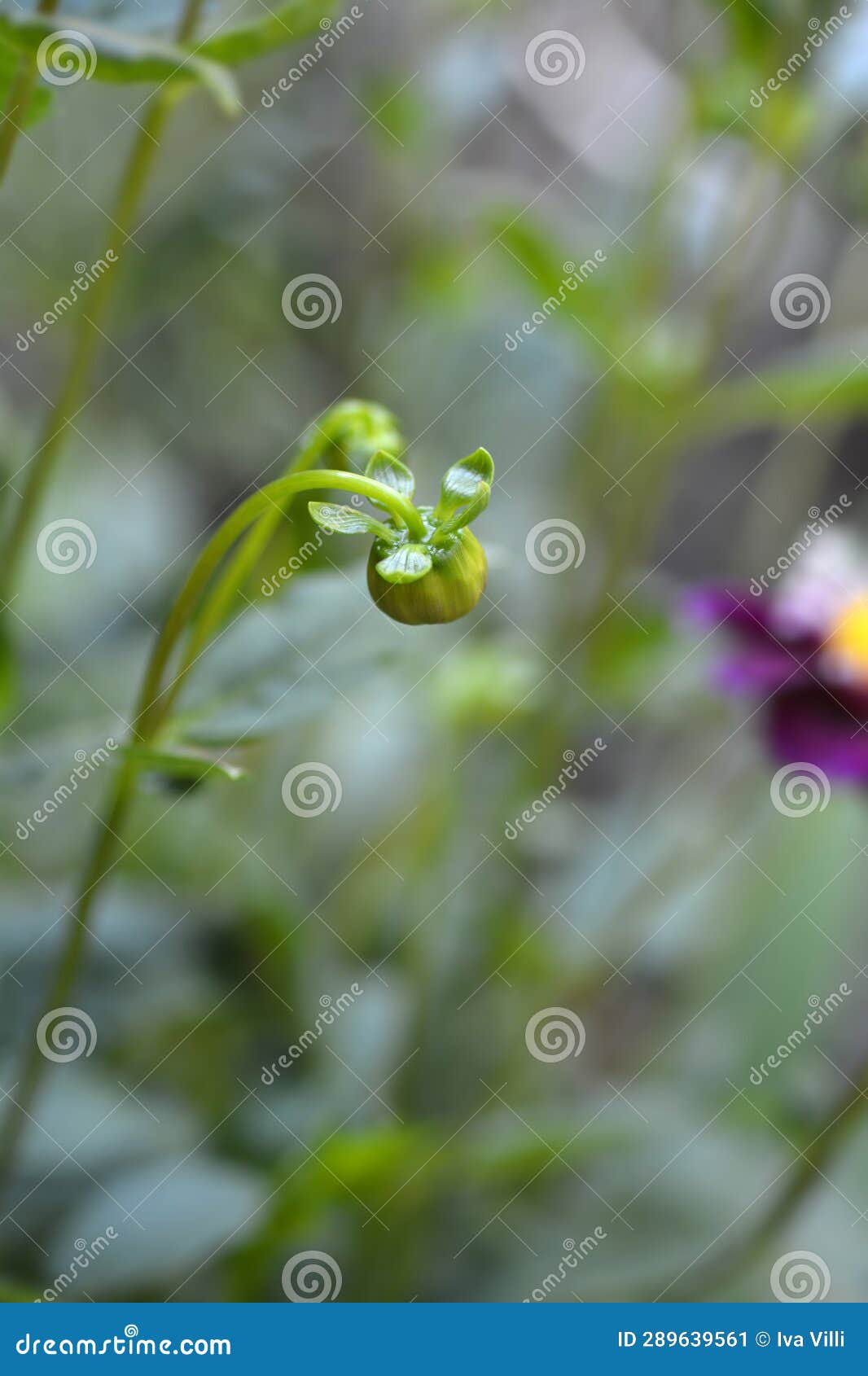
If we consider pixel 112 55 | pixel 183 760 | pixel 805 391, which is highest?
pixel 805 391

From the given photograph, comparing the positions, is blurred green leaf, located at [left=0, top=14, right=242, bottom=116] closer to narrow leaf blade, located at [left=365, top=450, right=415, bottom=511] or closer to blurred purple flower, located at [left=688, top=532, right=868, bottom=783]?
narrow leaf blade, located at [left=365, top=450, right=415, bottom=511]

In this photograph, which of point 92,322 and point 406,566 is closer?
point 406,566

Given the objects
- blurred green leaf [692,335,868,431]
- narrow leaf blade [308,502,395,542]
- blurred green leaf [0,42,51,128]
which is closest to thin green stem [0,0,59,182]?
blurred green leaf [0,42,51,128]

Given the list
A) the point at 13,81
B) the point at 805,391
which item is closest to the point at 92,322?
the point at 13,81

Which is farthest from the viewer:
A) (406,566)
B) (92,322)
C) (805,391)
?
(805,391)

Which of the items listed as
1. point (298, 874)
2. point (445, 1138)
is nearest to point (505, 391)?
point (298, 874)

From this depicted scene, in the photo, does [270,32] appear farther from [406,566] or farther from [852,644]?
[852,644]

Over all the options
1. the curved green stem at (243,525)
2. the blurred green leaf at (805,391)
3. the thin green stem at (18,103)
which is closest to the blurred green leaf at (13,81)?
the thin green stem at (18,103)

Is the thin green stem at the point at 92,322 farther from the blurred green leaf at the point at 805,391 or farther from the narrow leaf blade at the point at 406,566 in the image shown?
the blurred green leaf at the point at 805,391
